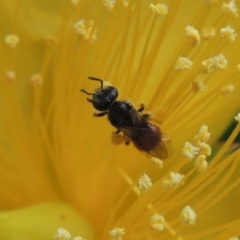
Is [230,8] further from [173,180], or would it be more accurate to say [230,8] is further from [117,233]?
[117,233]

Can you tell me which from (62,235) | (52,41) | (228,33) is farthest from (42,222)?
(228,33)

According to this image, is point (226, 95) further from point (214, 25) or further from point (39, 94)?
point (39, 94)

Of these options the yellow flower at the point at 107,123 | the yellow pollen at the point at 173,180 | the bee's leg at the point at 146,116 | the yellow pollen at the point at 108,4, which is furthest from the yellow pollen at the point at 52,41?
the yellow pollen at the point at 173,180

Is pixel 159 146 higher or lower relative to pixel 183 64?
lower

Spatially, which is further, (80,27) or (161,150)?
(80,27)

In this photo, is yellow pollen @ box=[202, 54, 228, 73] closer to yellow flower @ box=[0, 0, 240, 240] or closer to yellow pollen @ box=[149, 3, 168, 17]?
yellow flower @ box=[0, 0, 240, 240]

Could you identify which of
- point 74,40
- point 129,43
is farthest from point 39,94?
point 129,43

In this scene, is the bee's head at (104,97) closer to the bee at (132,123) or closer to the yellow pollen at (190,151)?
the bee at (132,123)

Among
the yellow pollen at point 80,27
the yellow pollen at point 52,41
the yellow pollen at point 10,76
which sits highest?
the yellow pollen at point 52,41

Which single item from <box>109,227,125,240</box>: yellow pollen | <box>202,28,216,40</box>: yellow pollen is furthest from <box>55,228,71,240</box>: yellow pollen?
<box>202,28,216,40</box>: yellow pollen
